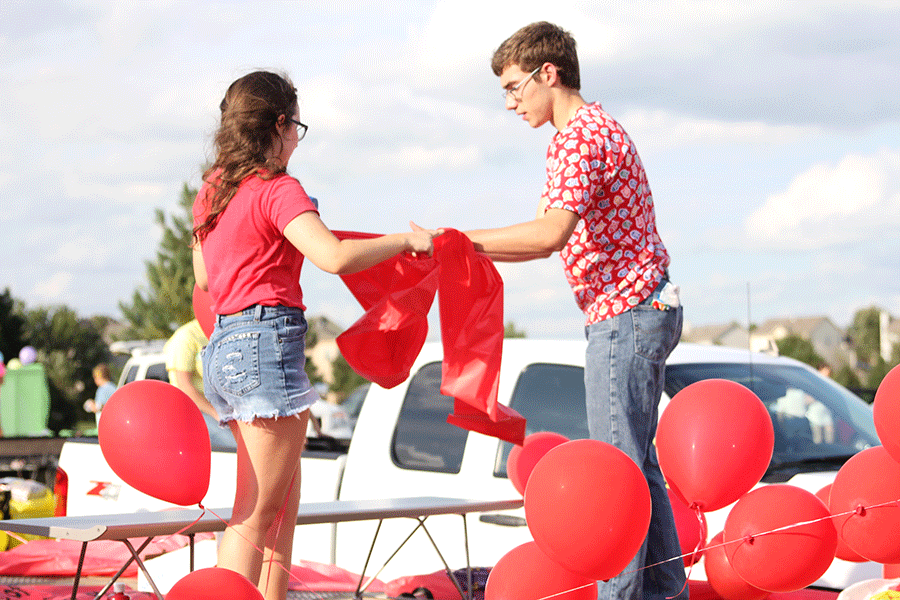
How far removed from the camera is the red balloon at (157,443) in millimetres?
3266

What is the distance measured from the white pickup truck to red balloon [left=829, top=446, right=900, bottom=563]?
76cm

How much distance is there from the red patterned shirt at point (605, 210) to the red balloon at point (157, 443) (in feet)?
4.61

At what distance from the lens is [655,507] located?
3389mm

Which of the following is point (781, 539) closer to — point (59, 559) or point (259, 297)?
point (259, 297)

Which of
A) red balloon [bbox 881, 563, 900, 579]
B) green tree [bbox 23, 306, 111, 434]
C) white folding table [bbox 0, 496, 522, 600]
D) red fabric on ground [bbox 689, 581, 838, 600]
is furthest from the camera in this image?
green tree [bbox 23, 306, 111, 434]

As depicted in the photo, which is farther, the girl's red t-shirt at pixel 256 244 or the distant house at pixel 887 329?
the distant house at pixel 887 329

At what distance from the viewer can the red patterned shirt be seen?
3.34 metres

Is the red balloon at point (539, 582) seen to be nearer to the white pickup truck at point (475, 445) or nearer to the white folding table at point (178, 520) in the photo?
the white folding table at point (178, 520)

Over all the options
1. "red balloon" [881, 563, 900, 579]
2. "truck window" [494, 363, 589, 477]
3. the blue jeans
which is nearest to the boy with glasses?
the blue jeans

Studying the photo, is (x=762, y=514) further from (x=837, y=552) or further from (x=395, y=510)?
(x=395, y=510)

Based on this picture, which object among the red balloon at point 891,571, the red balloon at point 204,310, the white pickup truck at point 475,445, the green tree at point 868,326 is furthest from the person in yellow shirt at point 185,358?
the green tree at point 868,326

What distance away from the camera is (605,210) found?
3.44 metres

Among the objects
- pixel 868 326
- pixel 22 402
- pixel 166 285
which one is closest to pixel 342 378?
pixel 166 285

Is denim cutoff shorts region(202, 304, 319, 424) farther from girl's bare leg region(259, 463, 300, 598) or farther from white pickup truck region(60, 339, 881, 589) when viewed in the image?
white pickup truck region(60, 339, 881, 589)
